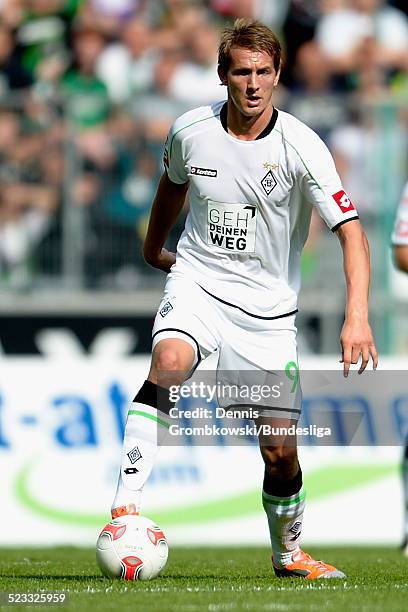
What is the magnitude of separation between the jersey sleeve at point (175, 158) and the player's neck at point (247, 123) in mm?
313

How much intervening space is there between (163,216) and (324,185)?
1.10m

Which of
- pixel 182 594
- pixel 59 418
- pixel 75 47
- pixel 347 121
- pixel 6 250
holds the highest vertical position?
pixel 75 47

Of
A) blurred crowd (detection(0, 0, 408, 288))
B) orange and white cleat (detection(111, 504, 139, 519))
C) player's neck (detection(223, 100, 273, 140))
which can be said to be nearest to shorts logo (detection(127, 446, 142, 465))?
orange and white cleat (detection(111, 504, 139, 519))

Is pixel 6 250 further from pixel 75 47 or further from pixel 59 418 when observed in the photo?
pixel 75 47

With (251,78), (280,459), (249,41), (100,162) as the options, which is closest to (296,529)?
(280,459)

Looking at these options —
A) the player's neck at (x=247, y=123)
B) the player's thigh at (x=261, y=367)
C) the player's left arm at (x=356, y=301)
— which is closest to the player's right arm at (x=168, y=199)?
the player's neck at (x=247, y=123)

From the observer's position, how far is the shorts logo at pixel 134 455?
21.5 ft

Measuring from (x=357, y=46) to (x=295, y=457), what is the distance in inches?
341

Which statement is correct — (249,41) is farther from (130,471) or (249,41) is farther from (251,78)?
(130,471)

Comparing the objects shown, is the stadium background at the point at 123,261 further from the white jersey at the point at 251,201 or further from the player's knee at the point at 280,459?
the white jersey at the point at 251,201

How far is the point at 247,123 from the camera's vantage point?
6.89 metres

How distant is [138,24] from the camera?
49.2ft

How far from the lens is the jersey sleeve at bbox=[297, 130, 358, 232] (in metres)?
6.76

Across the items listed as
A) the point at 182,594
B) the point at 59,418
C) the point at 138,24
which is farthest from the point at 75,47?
the point at 182,594
